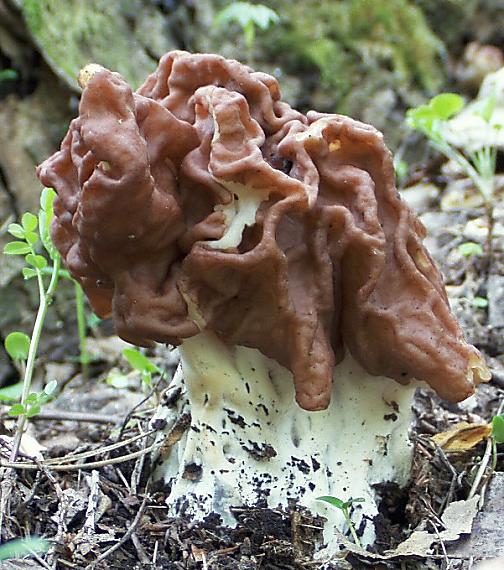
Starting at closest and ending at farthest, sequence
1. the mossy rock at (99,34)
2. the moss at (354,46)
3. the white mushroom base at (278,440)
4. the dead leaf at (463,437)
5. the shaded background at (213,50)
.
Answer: the white mushroom base at (278,440)
the dead leaf at (463,437)
the mossy rock at (99,34)
the shaded background at (213,50)
the moss at (354,46)

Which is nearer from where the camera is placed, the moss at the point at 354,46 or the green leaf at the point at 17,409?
the green leaf at the point at 17,409

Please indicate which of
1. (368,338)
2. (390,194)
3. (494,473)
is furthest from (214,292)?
(494,473)

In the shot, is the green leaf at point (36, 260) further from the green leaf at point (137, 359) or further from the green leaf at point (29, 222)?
the green leaf at point (137, 359)

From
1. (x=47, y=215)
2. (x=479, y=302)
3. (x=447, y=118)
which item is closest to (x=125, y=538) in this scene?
(x=47, y=215)

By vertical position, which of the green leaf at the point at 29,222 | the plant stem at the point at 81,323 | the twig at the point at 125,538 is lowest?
the plant stem at the point at 81,323

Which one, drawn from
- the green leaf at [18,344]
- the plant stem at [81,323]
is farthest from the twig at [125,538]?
the plant stem at [81,323]

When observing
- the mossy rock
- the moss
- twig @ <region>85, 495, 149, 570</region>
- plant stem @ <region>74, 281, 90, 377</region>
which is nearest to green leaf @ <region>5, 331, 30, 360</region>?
twig @ <region>85, 495, 149, 570</region>

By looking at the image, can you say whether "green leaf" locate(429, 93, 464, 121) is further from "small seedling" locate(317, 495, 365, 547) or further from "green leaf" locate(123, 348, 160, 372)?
"small seedling" locate(317, 495, 365, 547)

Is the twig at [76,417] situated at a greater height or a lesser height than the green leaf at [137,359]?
lesser
